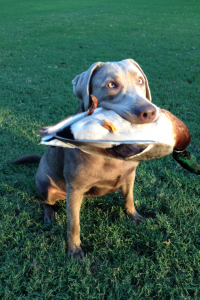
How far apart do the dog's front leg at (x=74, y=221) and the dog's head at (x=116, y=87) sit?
81 centimetres

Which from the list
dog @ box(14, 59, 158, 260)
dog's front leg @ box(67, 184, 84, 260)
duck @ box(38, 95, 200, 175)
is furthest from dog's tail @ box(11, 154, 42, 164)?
duck @ box(38, 95, 200, 175)

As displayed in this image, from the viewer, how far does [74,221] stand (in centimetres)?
243

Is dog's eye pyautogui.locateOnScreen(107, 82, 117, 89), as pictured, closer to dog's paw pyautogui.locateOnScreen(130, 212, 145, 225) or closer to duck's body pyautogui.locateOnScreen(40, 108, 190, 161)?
duck's body pyautogui.locateOnScreen(40, 108, 190, 161)

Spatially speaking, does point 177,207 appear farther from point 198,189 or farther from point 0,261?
point 0,261

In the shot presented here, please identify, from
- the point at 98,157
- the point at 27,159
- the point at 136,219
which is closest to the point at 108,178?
the point at 98,157

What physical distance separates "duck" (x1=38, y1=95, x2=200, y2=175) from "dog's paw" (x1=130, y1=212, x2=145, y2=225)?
4.91 feet

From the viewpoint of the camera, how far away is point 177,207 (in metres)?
2.93

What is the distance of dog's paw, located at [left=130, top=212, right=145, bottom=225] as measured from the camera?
2.82 meters

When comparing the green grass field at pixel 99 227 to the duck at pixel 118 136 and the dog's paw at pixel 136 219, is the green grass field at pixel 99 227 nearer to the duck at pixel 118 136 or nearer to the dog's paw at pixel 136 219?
the dog's paw at pixel 136 219

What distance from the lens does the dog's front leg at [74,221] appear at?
2338mm

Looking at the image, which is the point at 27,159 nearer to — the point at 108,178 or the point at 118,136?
the point at 108,178

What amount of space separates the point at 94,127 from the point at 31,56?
8.83 meters

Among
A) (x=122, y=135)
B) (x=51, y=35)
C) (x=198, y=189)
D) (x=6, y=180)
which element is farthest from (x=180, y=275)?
(x=51, y=35)

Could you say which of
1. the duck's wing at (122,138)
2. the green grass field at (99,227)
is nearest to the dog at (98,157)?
the duck's wing at (122,138)
